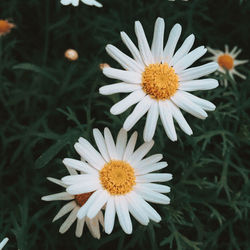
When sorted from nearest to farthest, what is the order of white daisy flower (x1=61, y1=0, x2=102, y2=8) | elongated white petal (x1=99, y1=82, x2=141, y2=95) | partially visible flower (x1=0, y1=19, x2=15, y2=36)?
elongated white petal (x1=99, y1=82, x2=141, y2=95) < white daisy flower (x1=61, y1=0, x2=102, y2=8) < partially visible flower (x1=0, y1=19, x2=15, y2=36)

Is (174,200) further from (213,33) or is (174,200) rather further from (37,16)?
(37,16)

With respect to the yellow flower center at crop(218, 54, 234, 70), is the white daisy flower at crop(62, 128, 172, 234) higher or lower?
lower

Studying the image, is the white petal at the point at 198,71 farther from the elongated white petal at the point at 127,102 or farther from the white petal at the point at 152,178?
the white petal at the point at 152,178

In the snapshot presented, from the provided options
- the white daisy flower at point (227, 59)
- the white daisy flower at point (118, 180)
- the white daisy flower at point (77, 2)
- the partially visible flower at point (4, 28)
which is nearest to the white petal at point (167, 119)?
the white daisy flower at point (118, 180)

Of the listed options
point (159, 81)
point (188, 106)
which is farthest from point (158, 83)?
point (188, 106)

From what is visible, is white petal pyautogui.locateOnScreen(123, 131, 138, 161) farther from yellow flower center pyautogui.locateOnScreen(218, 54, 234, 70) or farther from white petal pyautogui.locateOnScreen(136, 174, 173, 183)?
yellow flower center pyautogui.locateOnScreen(218, 54, 234, 70)

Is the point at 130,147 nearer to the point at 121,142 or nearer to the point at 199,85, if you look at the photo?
the point at 121,142

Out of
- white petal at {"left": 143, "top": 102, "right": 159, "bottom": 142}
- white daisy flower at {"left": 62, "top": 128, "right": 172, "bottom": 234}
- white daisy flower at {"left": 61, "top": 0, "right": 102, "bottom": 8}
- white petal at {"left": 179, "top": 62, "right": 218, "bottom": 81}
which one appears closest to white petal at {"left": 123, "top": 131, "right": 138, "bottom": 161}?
white daisy flower at {"left": 62, "top": 128, "right": 172, "bottom": 234}
